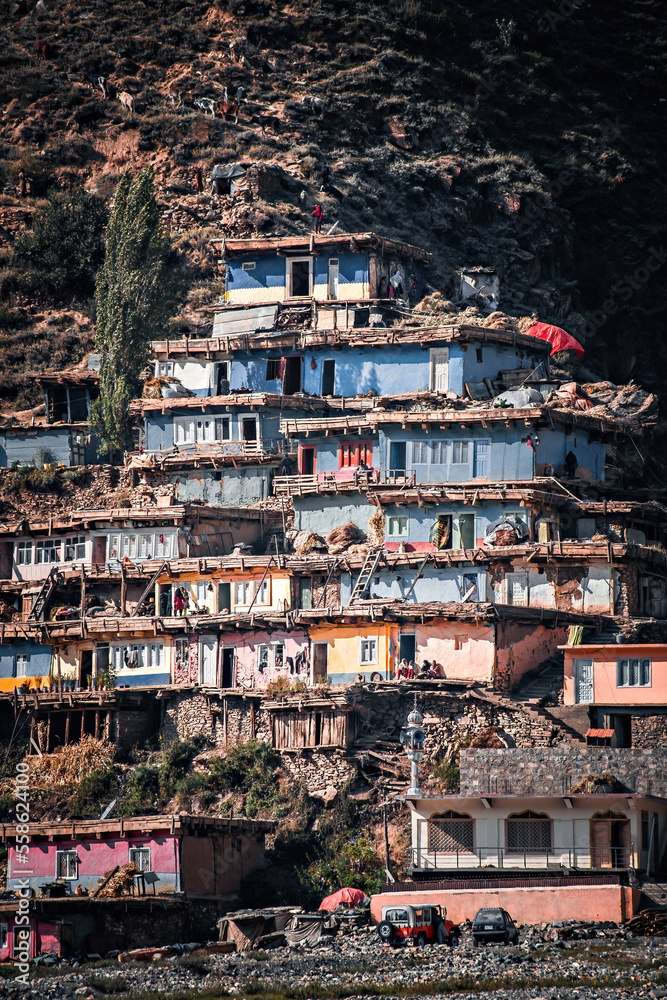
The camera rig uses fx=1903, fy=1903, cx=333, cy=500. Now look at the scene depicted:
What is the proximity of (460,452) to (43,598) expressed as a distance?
16.0m

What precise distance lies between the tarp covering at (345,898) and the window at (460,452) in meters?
20.3

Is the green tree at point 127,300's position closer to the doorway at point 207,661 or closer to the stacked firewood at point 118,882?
the doorway at point 207,661

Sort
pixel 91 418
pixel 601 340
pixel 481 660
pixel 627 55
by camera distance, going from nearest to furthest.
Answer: pixel 481 660 < pixel 91 418 < pixel 601 340 < pixel 627 55

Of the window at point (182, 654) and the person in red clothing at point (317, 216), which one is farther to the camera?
the person in red clothing at point (317, 216)

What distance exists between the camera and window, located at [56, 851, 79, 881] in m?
54.5

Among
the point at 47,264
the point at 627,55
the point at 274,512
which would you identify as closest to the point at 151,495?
the point at 274,512

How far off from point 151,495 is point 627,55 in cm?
4866

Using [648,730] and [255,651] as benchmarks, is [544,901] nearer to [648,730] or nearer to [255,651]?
[648,730]

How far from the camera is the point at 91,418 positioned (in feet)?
259

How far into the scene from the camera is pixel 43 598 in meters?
68.8

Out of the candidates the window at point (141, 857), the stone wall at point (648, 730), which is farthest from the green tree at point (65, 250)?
the stone wall at point (648, 730)

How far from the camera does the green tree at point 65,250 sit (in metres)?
92.2

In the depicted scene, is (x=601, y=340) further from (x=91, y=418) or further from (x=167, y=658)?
(x=167, y=658)

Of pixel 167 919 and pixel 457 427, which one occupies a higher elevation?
pixel 457 427
